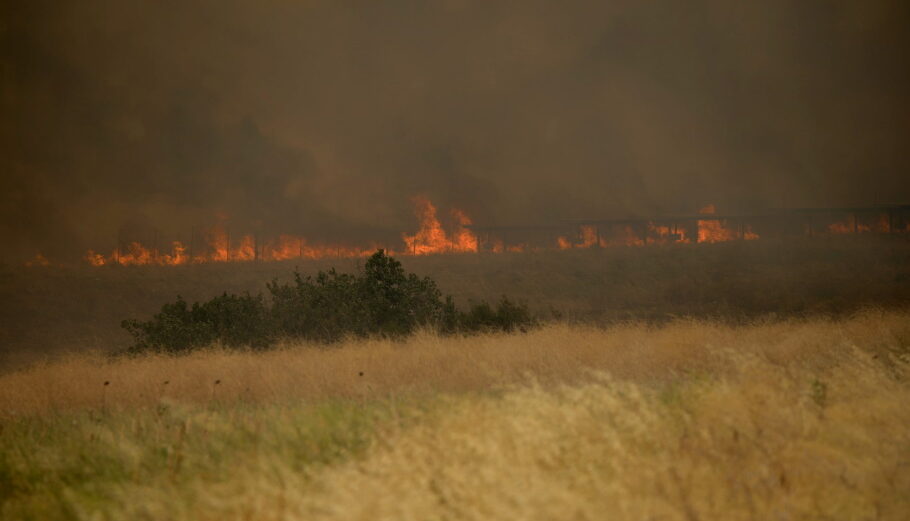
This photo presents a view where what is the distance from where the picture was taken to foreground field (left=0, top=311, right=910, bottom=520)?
14.4 ft

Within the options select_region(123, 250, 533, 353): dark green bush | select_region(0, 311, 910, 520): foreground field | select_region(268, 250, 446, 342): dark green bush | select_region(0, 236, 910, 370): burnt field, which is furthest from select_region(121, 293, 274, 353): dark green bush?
select_region(0, 236, 910, 370): burnt field

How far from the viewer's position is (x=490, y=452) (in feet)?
16.5

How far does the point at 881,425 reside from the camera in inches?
242

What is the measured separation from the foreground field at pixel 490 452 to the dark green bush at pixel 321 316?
7712 mm

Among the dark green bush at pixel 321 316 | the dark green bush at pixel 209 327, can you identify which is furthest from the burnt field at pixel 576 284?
the dark green bush at pixel 209 327

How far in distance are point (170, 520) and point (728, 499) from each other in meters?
4.02

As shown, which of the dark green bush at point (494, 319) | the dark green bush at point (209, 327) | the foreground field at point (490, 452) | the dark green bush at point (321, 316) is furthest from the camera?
the dark green bush at point (494, 319)

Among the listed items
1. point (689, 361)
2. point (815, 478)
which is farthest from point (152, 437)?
point (689, 361)

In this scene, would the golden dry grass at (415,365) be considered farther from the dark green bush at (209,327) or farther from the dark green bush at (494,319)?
the dark green bush at (494,319)

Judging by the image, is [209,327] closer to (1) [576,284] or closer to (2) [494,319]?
(2) [494,319]

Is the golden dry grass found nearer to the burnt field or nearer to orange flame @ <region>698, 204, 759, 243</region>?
the burnt field

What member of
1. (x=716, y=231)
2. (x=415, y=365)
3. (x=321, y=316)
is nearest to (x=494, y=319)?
(x=321, y=316)

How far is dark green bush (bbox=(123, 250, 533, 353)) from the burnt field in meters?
8.89

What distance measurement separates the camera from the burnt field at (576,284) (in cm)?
3219
